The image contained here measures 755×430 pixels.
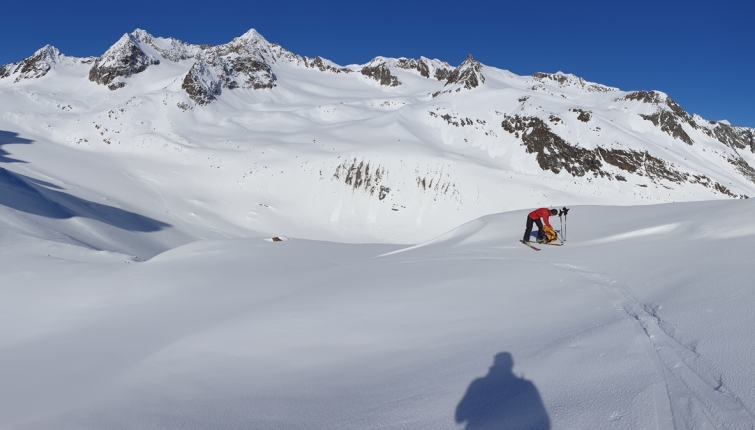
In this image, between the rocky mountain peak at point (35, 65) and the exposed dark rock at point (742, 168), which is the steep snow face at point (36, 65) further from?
the exposed dark rock at point (742, 168)

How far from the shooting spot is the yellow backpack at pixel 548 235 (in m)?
11.2

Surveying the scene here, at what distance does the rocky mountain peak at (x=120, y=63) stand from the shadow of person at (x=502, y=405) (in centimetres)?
8177

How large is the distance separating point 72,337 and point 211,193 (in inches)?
1260

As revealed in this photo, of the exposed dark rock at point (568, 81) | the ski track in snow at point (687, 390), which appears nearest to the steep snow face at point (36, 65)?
the ski track in snow at point (687, 390)

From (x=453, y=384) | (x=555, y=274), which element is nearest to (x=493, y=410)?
(x=453, y=384)

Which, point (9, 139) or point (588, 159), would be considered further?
point (588, 159)

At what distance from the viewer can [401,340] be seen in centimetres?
488

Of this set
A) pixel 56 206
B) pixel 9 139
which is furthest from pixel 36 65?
pixel 56 206

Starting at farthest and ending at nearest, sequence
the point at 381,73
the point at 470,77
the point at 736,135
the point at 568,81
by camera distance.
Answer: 1. the point at 568,81
2. the point at 381,73
3. the point at 736,135
4. the point at 470,77

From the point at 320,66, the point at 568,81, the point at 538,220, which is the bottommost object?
the point at 538,220

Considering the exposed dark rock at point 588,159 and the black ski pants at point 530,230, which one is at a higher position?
the exposed dark rock at point 588,159

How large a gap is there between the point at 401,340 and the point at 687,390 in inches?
113

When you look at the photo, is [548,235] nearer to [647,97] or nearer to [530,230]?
[530,230]

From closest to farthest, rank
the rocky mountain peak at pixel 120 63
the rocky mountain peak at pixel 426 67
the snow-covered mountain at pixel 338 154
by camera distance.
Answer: the snow-covered mountain at pixel 338 154 → the rocky mountain peak at pixel 120 63 → the rocky mountain peak at pixel 426 67
